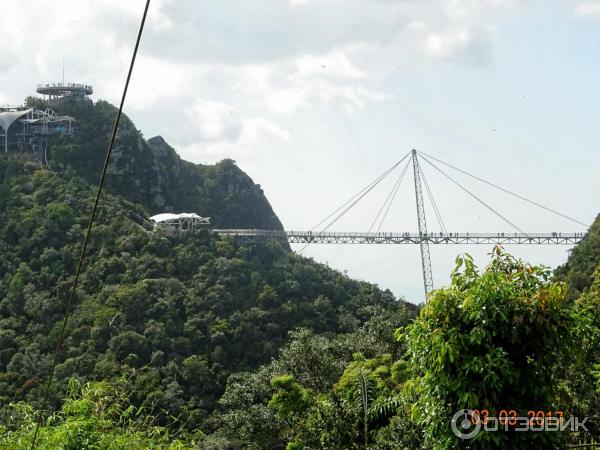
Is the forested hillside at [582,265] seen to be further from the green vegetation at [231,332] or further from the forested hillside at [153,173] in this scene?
the forested hillside at [153,173]

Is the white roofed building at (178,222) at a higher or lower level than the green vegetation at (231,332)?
higher

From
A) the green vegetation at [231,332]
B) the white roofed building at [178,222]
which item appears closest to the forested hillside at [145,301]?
the green vegetation at [231,332]

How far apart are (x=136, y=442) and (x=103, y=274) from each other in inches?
1111

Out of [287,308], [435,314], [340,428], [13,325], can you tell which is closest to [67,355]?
[13,325]

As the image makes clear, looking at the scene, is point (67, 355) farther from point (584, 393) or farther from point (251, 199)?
point (251, 199)

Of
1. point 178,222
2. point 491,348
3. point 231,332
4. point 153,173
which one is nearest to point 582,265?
point 231,332

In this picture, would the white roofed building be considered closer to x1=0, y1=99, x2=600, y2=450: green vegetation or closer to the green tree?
x1=0, y1=99, x2=600, y2=450: green vegetation

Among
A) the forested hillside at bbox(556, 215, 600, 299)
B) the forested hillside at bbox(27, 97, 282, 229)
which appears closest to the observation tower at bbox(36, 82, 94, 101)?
the forested hillside at bbox(27, 97, 282, 229)

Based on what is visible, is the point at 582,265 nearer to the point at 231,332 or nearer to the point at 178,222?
the point at 231,332

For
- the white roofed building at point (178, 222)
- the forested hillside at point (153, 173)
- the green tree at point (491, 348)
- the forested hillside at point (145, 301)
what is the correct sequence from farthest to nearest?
1. the forested hillside at point (153, 173)
2. the white roofed building at point (178, 222)
3. the forested hillside at point (145, 301)
4. the green tree at point (491, 348)

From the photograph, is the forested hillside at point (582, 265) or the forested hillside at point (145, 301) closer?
the forested hillside at point (582, 265)

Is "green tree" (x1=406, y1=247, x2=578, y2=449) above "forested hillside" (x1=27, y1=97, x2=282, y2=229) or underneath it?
underneath

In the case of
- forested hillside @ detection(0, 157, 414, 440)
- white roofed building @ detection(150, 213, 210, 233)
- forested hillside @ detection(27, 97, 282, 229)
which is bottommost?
forested hillside @ detection(0, 157, 414, 440)

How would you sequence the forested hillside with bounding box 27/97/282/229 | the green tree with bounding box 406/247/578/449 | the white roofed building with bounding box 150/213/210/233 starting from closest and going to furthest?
the green tree with bounding box 406/247/578/449 < the white roofed building with bounding box 150/213/210/233 < the forested hillside with bounding box 27/97/282/229
